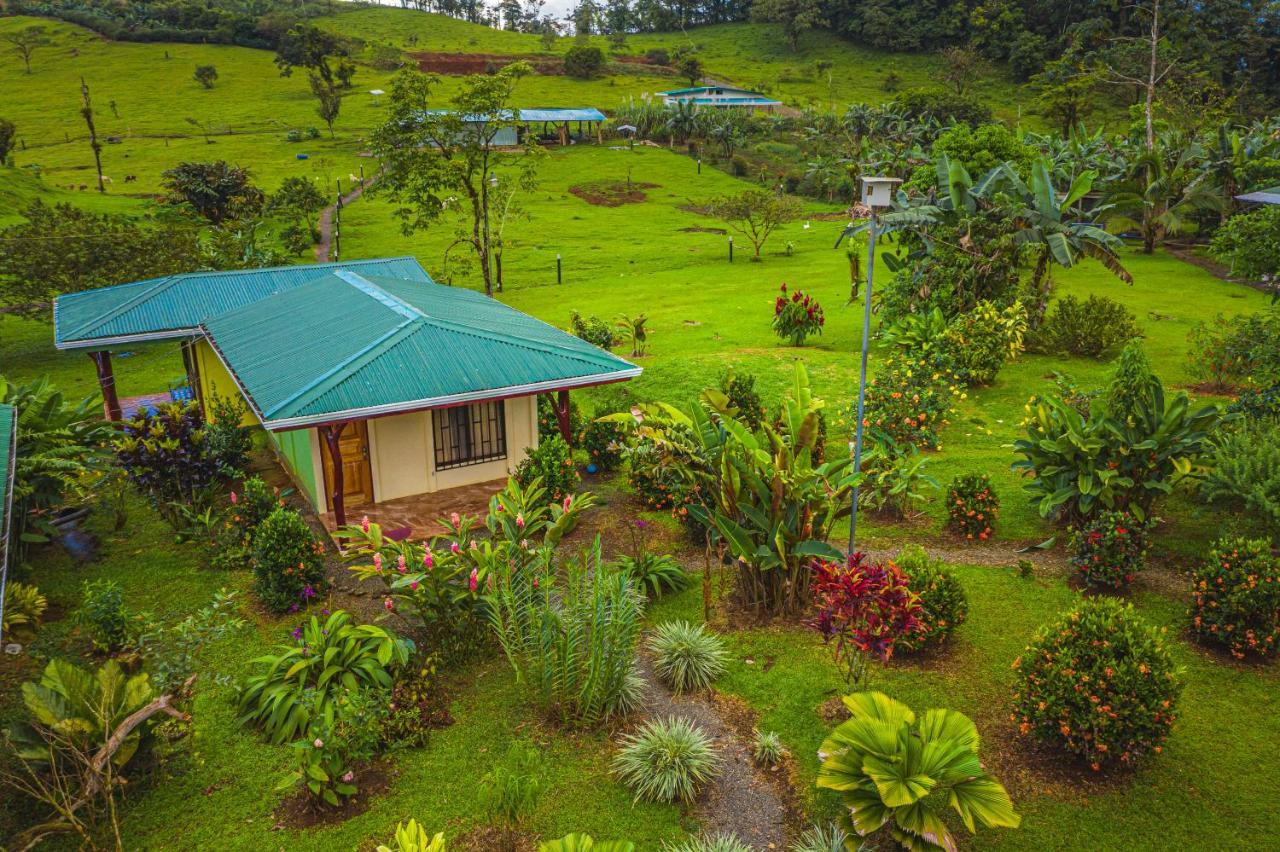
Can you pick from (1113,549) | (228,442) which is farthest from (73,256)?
(1113,549)

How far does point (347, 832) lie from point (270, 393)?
7.51 metres

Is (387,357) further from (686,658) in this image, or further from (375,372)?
(686,658)

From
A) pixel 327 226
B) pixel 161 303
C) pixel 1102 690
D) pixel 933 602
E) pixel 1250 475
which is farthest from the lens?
pixel 327 226

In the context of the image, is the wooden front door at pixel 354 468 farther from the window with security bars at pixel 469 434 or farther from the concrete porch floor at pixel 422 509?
the window with security bars at pixel 469 434

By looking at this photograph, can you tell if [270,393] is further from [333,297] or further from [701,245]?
[701,245]

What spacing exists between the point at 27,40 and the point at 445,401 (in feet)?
347

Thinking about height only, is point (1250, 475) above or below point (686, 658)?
above

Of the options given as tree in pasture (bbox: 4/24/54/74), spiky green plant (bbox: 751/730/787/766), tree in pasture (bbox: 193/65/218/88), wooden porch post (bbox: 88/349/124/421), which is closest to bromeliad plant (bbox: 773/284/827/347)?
spiky green plant (bbox: 751/730/787/766)

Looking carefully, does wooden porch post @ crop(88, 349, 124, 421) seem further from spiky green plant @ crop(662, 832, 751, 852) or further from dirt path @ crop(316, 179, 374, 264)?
dirt path @ crop(316, 179, 374, 264)

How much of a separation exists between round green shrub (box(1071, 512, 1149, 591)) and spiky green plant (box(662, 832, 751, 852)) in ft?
19.9

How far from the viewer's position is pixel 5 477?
825 cm

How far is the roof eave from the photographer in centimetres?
1144

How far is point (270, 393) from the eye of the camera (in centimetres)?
1249

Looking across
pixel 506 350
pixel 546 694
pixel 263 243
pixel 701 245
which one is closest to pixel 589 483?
pixel 506 350
